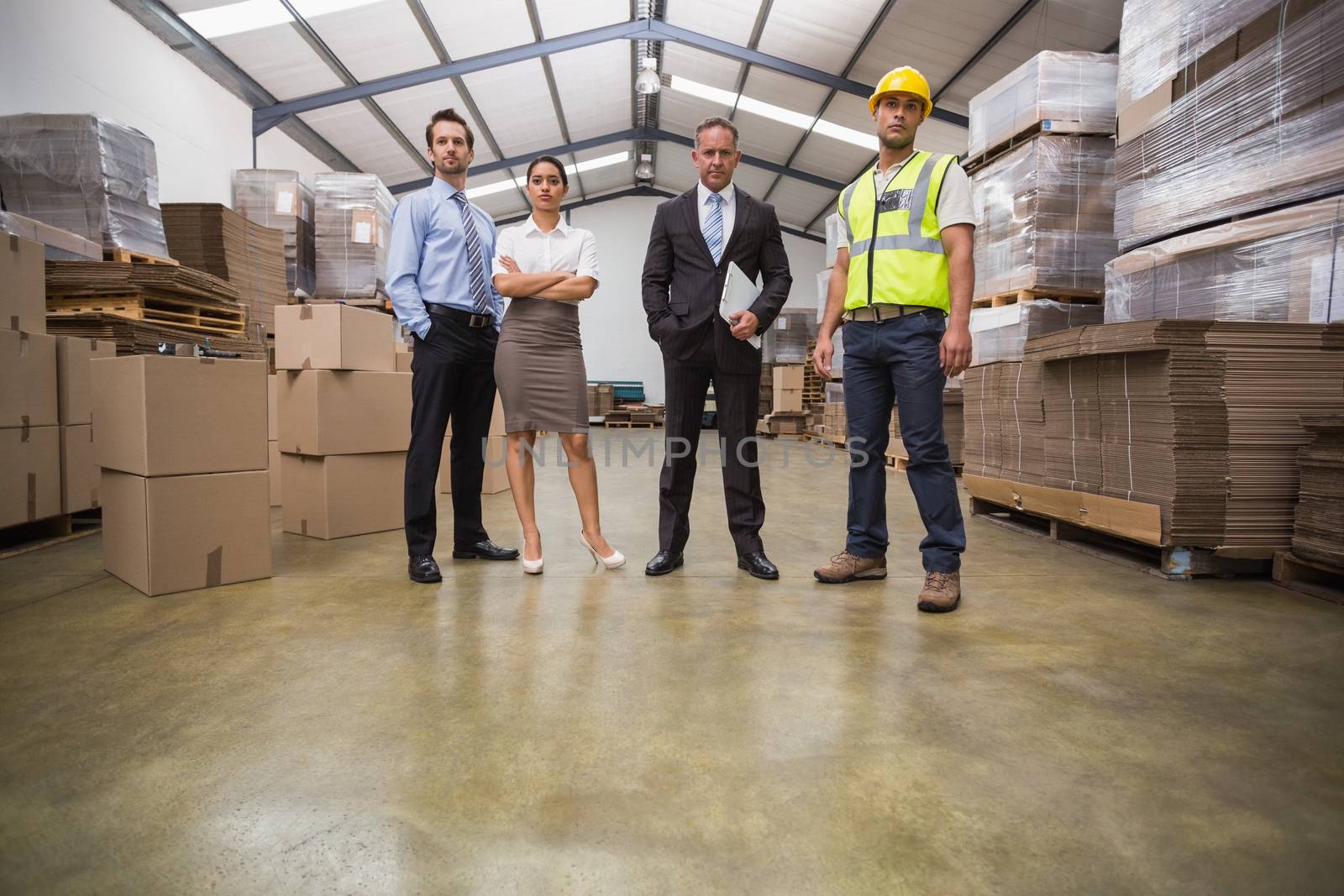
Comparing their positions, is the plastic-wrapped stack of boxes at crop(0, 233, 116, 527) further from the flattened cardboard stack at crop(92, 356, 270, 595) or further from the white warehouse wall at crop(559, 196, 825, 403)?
the white warehouse wall at crop(559, 196, 825, 403)

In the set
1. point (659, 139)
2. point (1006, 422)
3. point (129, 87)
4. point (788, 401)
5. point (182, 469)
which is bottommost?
point (182, 469)

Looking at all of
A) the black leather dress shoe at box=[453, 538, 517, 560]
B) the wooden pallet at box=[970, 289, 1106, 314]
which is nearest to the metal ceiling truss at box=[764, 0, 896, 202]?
the wooden pallet at box=[970, 289, 1106, 314]

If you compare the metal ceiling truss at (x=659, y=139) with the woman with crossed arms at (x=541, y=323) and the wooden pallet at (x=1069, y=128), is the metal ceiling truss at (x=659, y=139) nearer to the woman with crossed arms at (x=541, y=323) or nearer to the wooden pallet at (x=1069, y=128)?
the wooden pallet at (x=1069, y=128)

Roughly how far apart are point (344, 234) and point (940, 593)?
7780mm

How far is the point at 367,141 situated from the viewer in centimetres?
1090

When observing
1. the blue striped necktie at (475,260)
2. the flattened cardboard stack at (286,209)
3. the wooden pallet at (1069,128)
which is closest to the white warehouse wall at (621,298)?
the flattened cardboard stack at (286,209)

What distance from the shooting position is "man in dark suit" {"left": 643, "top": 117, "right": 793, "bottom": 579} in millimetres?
2928

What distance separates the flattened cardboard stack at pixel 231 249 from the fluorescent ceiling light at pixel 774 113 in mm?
7465

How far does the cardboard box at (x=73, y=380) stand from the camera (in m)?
3.62

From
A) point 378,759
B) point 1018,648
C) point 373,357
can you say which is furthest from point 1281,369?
point 373,357

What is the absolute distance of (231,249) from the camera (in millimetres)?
6578

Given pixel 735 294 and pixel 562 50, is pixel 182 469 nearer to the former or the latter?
pixel 735 294

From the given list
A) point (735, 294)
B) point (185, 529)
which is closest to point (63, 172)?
point (185, 529)

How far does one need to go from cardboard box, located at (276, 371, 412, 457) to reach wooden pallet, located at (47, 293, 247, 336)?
1512 mm
